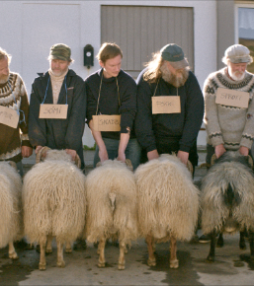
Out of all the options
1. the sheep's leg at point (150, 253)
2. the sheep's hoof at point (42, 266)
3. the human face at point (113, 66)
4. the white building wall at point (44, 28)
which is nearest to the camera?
the sheep's hoof at point (42, 266)

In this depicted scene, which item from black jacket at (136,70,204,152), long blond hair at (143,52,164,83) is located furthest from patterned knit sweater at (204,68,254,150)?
long blond hair at (143,52,164,83)

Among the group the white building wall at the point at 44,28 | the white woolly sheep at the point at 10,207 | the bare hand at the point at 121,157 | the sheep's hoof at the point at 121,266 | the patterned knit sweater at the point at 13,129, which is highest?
the white building wall at the point at 44,28

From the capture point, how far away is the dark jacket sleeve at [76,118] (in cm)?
403

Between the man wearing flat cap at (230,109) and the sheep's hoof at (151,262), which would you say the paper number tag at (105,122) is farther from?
the sheep's hoof at (151,262)

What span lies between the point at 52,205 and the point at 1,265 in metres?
0.82

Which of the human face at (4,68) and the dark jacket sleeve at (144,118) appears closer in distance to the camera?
the human face at (4,68)

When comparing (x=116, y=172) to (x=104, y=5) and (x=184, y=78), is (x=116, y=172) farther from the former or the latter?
(x=104, y=5)

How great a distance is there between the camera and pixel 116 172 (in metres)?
3.54

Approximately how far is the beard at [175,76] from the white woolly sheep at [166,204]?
902mm

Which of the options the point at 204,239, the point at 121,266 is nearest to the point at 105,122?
the point at 121,266

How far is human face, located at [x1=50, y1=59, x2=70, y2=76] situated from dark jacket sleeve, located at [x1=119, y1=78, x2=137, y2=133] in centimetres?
62

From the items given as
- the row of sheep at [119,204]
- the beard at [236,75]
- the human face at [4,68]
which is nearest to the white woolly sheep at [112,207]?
the row of sheep at [119,204]

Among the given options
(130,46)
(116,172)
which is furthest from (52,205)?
(130,46)

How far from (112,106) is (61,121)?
540 mm
